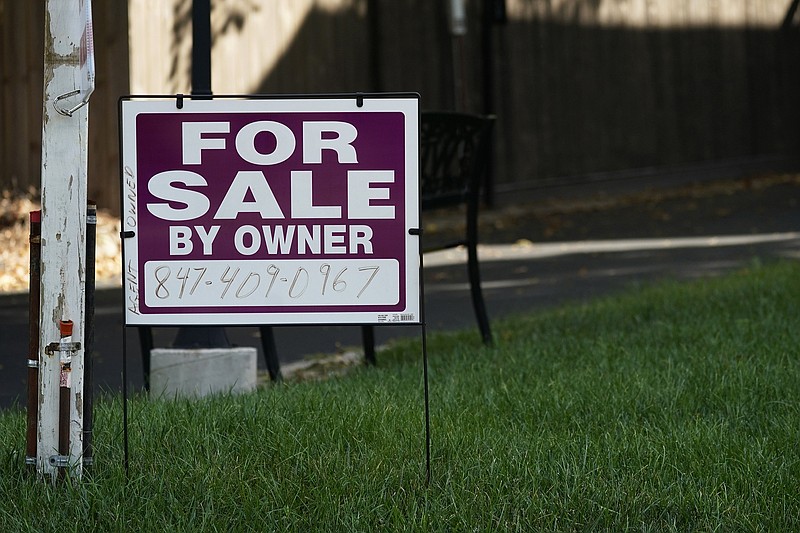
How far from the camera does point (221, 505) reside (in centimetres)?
321

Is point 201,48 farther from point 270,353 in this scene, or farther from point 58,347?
point 58,347

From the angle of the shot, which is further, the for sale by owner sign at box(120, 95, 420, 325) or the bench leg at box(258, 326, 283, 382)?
the bench leg at box(258, 326, 283, 382)

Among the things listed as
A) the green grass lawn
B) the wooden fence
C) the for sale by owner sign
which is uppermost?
the wooden fence

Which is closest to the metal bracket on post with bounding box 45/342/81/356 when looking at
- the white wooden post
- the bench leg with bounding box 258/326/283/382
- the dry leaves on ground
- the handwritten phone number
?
the white wooden post

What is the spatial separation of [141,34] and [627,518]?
865 centimetres

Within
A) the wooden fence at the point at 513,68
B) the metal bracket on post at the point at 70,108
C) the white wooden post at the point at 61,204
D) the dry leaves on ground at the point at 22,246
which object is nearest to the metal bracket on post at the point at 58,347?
the white wooden post at the point at 61,204

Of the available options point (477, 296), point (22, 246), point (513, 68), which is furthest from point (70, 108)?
point (513, 68)

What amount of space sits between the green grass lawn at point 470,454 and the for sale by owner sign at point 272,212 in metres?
0.45

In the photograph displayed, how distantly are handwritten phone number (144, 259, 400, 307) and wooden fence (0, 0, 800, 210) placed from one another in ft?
24.9

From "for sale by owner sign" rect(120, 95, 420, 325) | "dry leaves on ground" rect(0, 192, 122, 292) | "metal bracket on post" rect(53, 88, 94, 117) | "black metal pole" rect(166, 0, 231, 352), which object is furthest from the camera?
"dry leaves on ground" rect(0, 192, 122, 292)

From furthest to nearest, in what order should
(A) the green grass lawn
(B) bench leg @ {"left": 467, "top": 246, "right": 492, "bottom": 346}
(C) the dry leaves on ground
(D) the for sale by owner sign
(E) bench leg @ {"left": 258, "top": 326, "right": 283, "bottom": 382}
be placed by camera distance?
(C) the dry leaves on ground
(B) bench leg @ {"left": 467, "top": 246, "right": 492, "bottom": 346}
(E) bench leg @ {"left": 258, "top": 326, "right": 283, "bottom": 382}
(D) the for sale by owner sign
(A) the green grass lawn

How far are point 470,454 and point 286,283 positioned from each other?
0.77 metres

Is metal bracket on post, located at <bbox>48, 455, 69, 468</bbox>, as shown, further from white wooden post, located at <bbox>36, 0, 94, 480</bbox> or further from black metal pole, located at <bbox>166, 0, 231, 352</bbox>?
black metal pole, located at <bbox>166, 0, 231, 352</bbox>

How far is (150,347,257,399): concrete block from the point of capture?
492cm
